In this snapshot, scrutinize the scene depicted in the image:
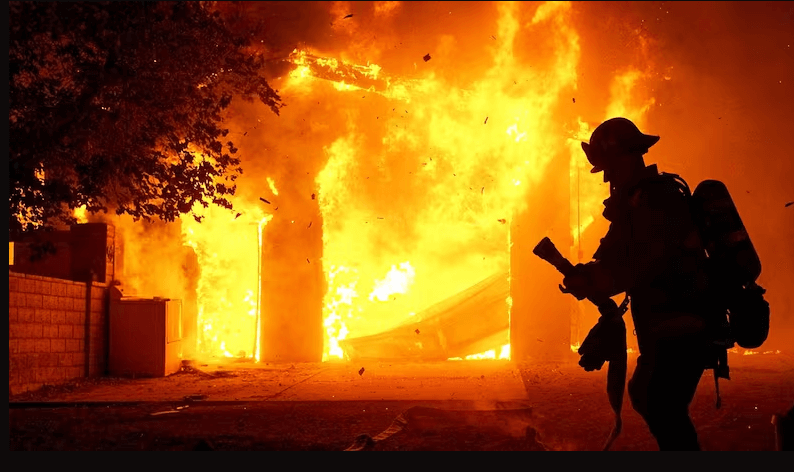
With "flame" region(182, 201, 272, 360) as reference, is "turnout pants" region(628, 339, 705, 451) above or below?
below

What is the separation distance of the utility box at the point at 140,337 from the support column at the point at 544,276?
7227 millimetres

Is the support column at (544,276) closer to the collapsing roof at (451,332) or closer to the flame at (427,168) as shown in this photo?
the flame at (427,168)

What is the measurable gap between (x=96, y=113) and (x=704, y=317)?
21.6 feet

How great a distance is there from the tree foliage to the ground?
250 centimetres

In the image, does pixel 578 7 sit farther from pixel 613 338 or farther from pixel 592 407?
pixel 613 338

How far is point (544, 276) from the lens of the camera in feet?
49.9

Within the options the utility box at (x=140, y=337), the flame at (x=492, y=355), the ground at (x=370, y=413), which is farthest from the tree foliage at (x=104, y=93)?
the flame at (x=492, y=355)

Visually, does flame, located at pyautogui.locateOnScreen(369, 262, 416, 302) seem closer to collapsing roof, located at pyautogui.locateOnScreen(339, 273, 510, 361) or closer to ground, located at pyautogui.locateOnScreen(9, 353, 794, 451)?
collapsing roof, located at pyautogui.locateOnScreen(339, 273, 510, 361)

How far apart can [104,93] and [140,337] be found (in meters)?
6.24

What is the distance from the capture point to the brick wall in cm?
1009

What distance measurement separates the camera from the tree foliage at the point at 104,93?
7.44 metres

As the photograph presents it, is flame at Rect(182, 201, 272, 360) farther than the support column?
Yes

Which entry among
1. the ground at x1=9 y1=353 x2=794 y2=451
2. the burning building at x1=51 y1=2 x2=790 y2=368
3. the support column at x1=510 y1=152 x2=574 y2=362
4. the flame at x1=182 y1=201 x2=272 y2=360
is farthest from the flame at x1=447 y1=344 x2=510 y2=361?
the flame at x1=182 y1=201 x2=272 y2=360

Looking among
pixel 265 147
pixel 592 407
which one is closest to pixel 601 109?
pixel 265 147
